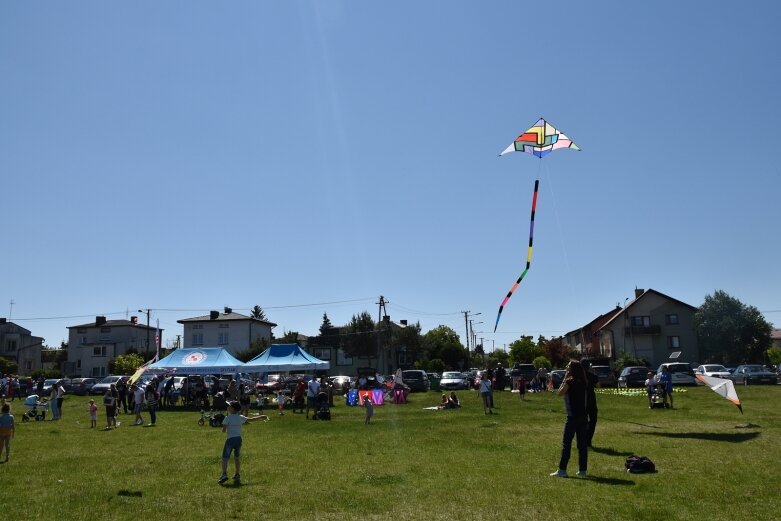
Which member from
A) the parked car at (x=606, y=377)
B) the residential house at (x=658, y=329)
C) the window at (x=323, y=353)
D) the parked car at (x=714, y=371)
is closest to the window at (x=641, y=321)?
the residential house at (x=658, y=329)

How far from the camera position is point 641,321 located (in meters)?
72.1

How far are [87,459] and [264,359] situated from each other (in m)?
21.4

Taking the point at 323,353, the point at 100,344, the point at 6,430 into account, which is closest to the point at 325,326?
the point at 323,353

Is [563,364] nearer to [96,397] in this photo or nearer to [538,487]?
[96,397]

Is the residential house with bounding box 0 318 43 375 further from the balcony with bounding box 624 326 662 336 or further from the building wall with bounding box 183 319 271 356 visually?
the balcony with bounding box 624 326 662 336

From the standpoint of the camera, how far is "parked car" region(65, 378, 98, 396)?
5106cm

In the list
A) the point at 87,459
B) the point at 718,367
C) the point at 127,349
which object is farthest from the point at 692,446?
the point at 127,349

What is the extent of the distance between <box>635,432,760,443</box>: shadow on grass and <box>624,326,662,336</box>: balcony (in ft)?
193

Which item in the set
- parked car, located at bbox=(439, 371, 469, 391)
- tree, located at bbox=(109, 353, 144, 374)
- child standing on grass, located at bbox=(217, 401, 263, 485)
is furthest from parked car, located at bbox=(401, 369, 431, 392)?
tree, located at bbox=(109, 353, 144, 374)

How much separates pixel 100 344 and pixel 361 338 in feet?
106

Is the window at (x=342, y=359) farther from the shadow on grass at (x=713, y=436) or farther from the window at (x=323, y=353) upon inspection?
the shadow on grass at (x=713, y=436)

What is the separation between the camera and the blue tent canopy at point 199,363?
113 feet

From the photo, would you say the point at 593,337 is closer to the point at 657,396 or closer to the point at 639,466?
the point at 657,396

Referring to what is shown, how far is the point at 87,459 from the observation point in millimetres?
14961
